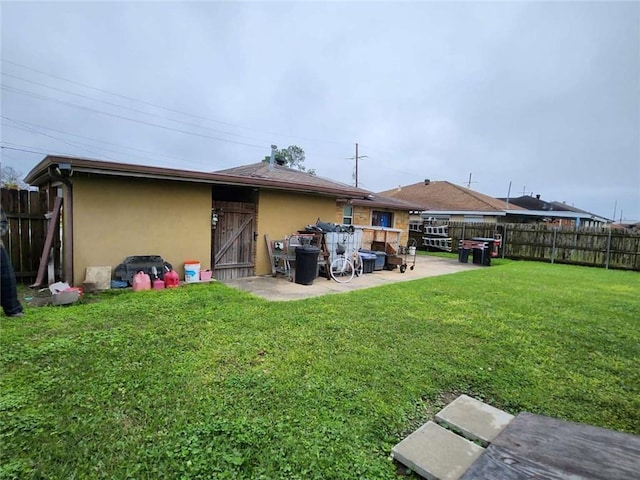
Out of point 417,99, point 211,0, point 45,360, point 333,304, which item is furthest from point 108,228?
point 417,99

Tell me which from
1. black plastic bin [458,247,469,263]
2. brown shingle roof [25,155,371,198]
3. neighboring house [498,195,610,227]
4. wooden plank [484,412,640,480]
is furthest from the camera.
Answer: neighboring house [498,195,610,227]

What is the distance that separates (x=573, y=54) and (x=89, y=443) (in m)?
14.4

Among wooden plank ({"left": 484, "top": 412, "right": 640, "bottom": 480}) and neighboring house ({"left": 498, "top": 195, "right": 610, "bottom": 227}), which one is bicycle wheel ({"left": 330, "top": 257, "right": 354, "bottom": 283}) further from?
neighboring house ({"left": 498, "top": 195, "right": 610, "bottom": 227})

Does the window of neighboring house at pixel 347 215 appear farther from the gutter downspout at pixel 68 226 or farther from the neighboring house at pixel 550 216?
the neighboring house at pixel 550 216

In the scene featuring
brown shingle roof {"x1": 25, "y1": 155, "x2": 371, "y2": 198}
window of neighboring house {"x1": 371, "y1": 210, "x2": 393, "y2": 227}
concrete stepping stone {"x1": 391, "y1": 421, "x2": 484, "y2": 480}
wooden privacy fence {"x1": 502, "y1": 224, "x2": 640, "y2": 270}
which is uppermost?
brown shingle roof {"x1": 25, "y1": 155, "x2": 371, "y2": 198}

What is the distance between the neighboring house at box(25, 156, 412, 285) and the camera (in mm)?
5785

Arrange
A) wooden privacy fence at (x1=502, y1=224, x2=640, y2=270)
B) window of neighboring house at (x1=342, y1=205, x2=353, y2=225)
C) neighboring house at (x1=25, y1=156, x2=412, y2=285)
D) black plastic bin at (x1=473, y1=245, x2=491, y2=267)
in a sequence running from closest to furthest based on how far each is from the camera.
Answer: neighboring house at (x1=25, y1=156, x2=412, y2=285) → wooden privacy fence at (x1=502, y1=224, x2=640, y2=270) → black plastic bin at (x1=473, y1=245, x2=491, y2=267) → window of neighboring house at (x1=342, y1=205, x2=353, y2=225)

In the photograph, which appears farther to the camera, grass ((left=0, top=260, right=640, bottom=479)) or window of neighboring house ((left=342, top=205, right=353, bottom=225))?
window of neighboring house ((left=342, top=205, right=353, bottom=225))

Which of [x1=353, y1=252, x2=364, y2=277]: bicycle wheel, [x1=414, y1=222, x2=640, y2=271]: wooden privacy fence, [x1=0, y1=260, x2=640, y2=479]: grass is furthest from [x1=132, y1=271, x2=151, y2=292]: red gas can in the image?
[x1=414, y1=222, x2=640, y2=271]: wooden privacy fence

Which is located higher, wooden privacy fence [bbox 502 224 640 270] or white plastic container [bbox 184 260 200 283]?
wooden privacy fence [bbox 502 224 640 270]

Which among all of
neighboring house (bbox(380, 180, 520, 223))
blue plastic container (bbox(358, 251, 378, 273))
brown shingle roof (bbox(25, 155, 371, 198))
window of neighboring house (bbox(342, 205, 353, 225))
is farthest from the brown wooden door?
neighboring house (bbox(380, 180, 520, 223))

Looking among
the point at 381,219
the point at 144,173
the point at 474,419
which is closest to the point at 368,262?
the point at 381,219

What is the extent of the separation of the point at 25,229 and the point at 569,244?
18.5m

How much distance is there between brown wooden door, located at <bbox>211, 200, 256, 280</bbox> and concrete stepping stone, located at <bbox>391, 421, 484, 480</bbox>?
6.38 meters
